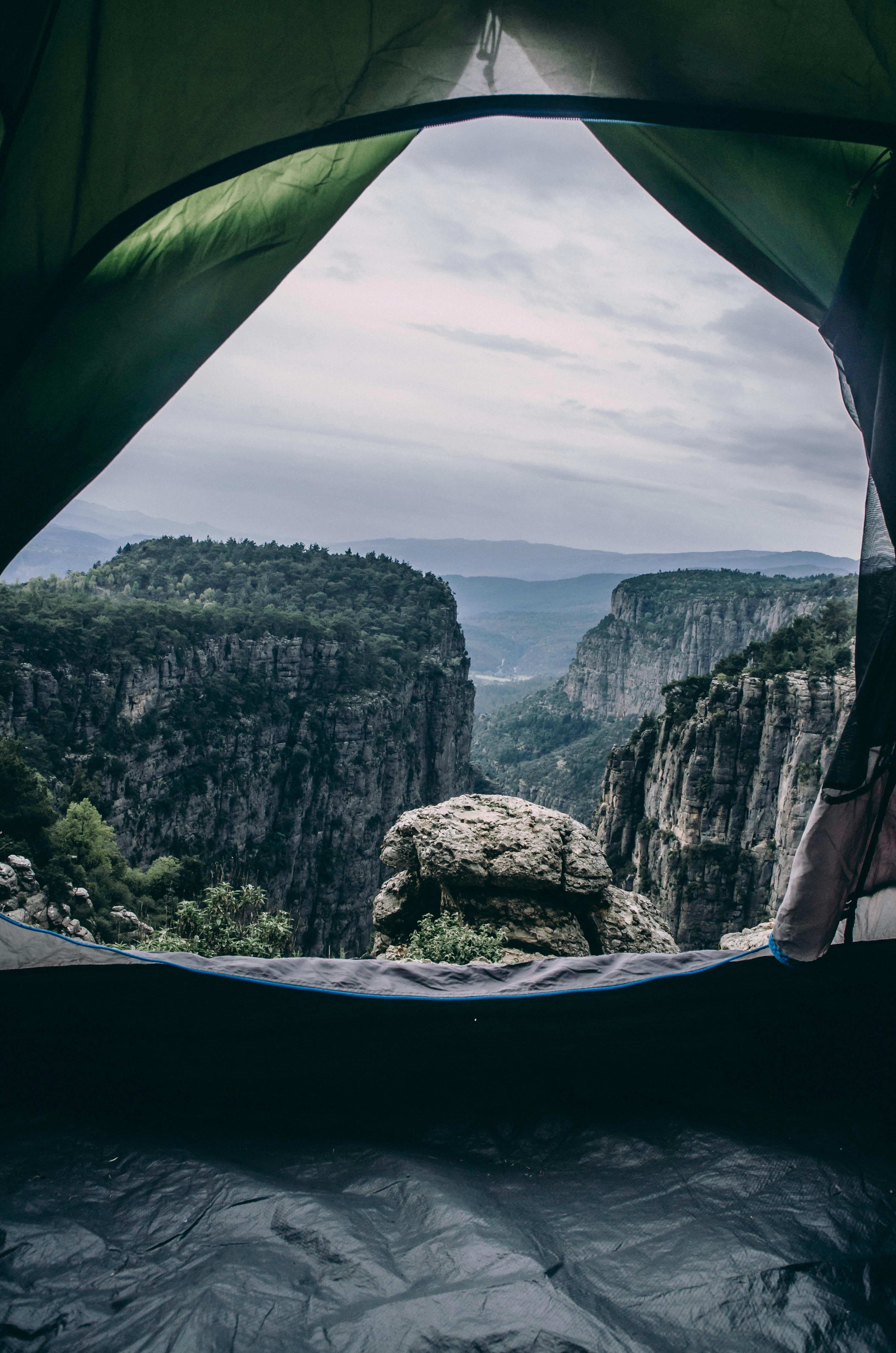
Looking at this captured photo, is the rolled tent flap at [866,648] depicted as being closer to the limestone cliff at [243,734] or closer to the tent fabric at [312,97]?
the tent fabric at [312,97]

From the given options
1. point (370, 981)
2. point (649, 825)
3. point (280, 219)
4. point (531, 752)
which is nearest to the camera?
point (280, 219)

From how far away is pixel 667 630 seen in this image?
3484 inches

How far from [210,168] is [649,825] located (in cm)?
4045

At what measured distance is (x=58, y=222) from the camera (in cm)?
229

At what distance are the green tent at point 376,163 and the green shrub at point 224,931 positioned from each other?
12.7ft

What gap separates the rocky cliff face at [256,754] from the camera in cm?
3412

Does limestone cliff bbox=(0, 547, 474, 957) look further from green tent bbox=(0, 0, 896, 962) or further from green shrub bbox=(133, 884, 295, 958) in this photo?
green tent bbox=(0, 0, 896, 962)

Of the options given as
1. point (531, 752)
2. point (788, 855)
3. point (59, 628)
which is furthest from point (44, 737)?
point (531, 752)

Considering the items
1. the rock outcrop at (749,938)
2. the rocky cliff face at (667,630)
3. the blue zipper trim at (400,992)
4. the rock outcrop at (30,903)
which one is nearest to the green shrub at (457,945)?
the rock outcrop at (749,938)

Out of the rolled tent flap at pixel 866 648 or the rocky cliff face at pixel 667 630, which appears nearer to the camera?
the rolled tent flap at pixel 866 648

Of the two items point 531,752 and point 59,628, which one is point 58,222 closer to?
point 59,628

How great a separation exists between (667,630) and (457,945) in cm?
8704

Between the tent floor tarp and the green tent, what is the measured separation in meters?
0.72

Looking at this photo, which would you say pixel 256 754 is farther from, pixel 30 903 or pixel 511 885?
pixel 511 885
